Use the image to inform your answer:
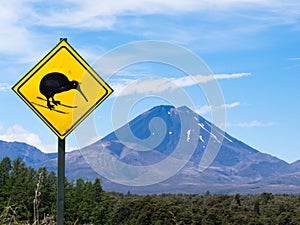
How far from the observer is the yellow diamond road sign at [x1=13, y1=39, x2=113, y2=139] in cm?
568

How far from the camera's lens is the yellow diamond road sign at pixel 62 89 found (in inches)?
224

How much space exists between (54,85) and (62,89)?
0.31 feet

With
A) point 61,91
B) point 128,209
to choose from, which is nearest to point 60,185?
point 61,91

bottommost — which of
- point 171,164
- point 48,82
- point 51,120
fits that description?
point 171,164

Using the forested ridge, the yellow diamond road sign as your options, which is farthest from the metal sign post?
the forested ridge

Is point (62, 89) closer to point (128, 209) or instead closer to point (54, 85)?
point (54, 85)

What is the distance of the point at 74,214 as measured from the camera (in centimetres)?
7262

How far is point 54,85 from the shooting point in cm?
570

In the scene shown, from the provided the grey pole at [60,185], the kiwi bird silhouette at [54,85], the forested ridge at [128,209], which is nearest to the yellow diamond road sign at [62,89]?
the kiwi bird silhouette at [54,85]

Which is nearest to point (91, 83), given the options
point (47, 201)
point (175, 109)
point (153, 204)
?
point (175, 109)

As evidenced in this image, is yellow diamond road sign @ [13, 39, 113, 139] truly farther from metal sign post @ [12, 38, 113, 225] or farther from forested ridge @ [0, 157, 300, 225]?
forested ridge @ [0, 157, 300, 225]

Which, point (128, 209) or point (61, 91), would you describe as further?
point (128, 209)

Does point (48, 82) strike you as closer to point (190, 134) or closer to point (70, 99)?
point (70, 99)

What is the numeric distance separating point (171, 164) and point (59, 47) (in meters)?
1.64
